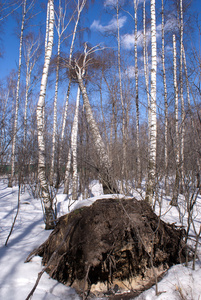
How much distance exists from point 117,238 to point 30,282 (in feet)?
3.49

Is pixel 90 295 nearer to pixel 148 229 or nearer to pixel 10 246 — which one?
pixel 148 229

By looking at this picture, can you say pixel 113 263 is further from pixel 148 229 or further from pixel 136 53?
pixel 136 53

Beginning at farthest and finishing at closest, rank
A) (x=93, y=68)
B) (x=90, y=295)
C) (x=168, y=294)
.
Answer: (x=93, y=68) < (x=90, y=295) < (x=168, y=294)

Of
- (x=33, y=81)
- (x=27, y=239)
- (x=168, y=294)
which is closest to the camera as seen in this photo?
(x=168, y=294)

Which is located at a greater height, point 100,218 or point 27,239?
point 100,218

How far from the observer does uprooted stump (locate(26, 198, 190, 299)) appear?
209 cm

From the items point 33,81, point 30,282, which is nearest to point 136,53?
point 33,81

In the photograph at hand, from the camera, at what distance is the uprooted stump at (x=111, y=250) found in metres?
2.09

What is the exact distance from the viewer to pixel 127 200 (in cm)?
279

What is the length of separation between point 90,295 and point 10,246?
5.08 ft

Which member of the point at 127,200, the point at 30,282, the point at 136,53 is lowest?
the point at 30,282

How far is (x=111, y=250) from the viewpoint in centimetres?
215

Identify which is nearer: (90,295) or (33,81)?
(90,295)

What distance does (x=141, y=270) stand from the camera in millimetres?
2199
